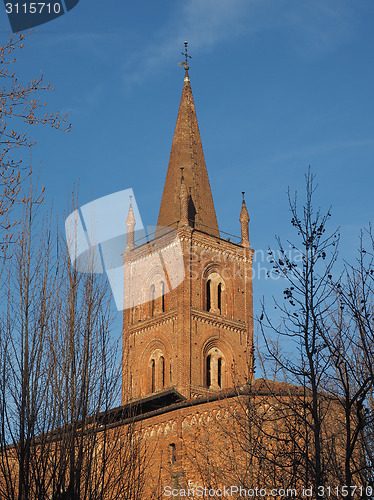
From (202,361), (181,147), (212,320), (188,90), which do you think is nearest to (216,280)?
(212,320)

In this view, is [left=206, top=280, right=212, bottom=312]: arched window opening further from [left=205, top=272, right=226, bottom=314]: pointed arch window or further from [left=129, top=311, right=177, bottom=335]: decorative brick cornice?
[left=129, top=311, right=177, bottom=335]: decorative brick cornice

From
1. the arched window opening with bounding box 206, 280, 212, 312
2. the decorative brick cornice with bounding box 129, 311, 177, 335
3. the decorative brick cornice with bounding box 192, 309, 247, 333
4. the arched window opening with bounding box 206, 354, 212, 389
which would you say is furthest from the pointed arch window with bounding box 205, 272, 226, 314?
the arched window opening with bounding box 206, 354, 212, 389

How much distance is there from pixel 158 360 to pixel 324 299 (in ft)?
93.9

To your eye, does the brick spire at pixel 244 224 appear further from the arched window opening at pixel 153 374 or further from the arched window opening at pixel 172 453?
the arched window opening at pixel 172 453

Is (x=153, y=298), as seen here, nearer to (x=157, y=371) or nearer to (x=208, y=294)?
(x=208, y=294)

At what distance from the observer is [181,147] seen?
43.4m

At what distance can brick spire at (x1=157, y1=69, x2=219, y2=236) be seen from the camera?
40.9 metres

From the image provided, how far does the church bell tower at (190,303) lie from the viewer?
3731cm

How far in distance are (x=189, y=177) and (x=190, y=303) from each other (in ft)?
27.2

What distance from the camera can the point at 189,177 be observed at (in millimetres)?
42281

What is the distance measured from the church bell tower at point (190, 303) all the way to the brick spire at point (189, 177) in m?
0.07

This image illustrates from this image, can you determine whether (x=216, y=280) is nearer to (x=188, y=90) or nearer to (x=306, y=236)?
(x=188, y=90)

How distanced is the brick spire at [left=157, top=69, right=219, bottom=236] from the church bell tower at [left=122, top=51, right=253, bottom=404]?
7cm

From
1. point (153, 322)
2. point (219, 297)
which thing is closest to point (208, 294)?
point (219, 297)
